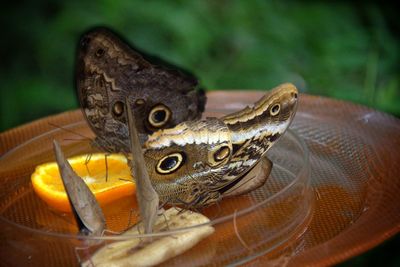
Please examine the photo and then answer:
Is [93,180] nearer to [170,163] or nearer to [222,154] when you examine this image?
[170,163]

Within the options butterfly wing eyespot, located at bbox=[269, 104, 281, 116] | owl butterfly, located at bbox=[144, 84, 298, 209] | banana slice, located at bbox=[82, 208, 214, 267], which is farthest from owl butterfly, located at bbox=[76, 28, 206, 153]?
banana slice, located at bbox=[82, 208, 214, 267]

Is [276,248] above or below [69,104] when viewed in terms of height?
above

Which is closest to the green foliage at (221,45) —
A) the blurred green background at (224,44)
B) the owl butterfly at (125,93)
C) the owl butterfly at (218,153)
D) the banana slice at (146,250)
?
the blurred green background at (224,44)

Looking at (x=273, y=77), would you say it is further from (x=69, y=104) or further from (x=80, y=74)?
(x=80, y=74)

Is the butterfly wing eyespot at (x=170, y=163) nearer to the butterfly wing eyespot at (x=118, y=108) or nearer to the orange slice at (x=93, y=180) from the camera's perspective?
the orange slice at (x=93, y=180)

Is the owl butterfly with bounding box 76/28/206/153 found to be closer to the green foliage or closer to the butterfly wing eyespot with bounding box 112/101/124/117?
the butterfly wing eyespot with bounding box 112/101/124/117

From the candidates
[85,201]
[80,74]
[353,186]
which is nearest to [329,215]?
[353,186]
